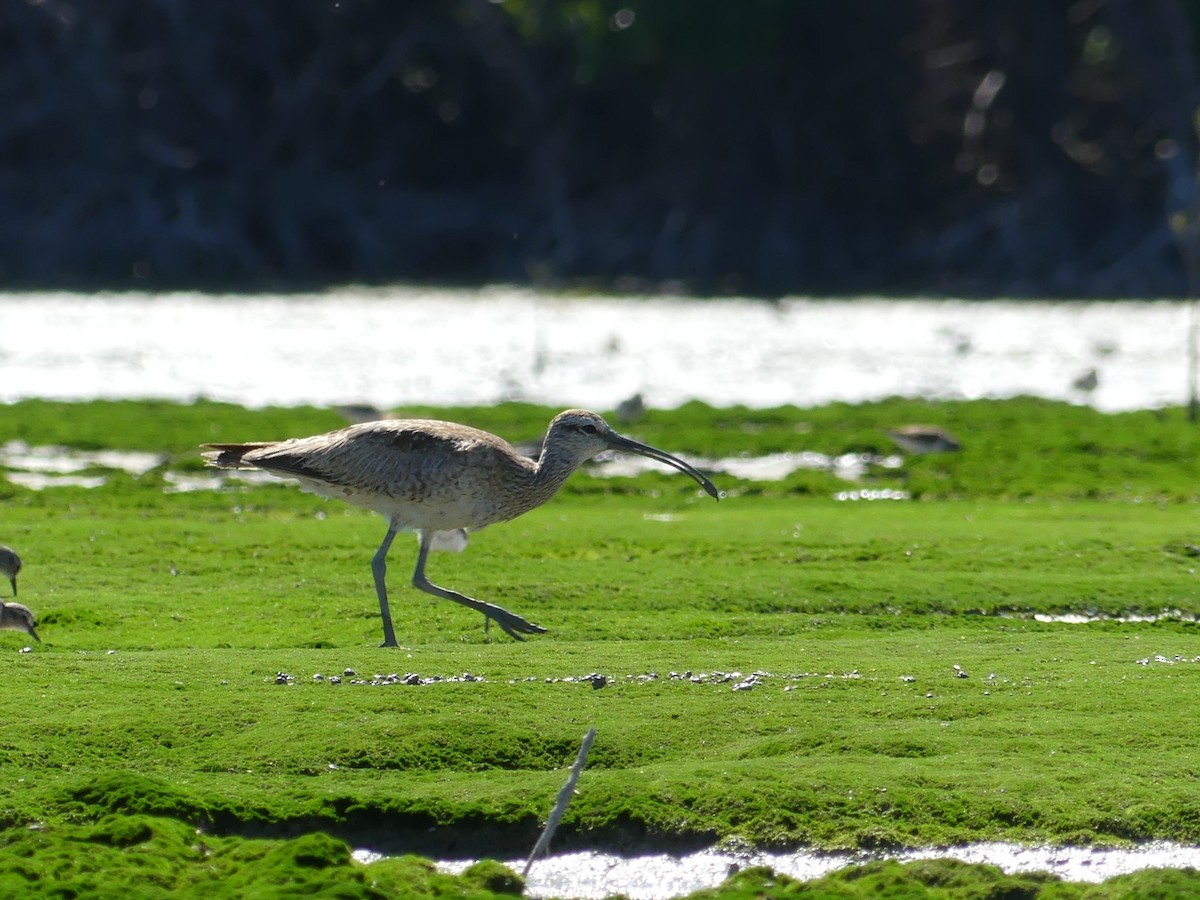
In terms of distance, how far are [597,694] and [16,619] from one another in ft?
10.8

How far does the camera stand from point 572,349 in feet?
126

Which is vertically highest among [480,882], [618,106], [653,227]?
[618,106]

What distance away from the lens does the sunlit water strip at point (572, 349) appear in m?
29.0

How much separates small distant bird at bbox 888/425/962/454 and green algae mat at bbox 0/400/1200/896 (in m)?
3.42

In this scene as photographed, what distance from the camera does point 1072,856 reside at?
24.5 feet

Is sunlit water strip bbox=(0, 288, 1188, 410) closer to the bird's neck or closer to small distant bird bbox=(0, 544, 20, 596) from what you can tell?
small distant bird bbox=(0, 544, 20, 596)

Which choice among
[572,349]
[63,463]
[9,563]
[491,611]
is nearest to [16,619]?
[9,563]

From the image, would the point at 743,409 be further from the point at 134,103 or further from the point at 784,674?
the point at 134,103

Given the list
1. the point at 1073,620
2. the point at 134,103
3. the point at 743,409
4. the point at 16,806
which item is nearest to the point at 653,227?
→ the point at 134,103

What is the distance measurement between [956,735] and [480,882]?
2436 millimetres

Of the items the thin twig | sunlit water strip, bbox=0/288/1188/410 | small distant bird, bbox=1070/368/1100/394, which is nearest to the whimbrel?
the thin twig

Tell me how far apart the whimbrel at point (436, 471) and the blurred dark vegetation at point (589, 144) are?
42001 millimetres

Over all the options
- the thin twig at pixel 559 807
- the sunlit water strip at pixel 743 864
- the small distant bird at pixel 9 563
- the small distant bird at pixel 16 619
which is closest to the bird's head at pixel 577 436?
the small distant bird at pixel 16 619

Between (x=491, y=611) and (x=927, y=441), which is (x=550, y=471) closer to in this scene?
(x=491, y=611)
